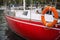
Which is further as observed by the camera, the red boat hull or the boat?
→ the red boat hull

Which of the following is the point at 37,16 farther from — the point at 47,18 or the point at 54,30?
the point at 54,30

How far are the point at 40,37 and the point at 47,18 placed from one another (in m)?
1.12

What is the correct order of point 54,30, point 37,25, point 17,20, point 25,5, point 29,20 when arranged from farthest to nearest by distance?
point 25,5
point 17,20
point 29,20
point 37,25
point 54,30

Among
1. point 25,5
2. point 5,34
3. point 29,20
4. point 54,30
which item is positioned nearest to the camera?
point 54,30

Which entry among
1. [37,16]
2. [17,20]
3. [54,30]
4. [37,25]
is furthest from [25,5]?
[54,30]

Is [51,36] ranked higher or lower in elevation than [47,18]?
lower

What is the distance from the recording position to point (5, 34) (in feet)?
52.2

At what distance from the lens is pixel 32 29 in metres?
10.9

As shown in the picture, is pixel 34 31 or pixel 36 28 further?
pixel 34 31

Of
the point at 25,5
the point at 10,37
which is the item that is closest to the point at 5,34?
the point at 10,37

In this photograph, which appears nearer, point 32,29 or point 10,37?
point 32,29

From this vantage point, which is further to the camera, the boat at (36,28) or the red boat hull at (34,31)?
the red boat hull at (34,31)

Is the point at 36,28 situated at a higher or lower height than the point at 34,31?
higher

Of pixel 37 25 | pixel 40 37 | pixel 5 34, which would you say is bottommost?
pixel 5 34
